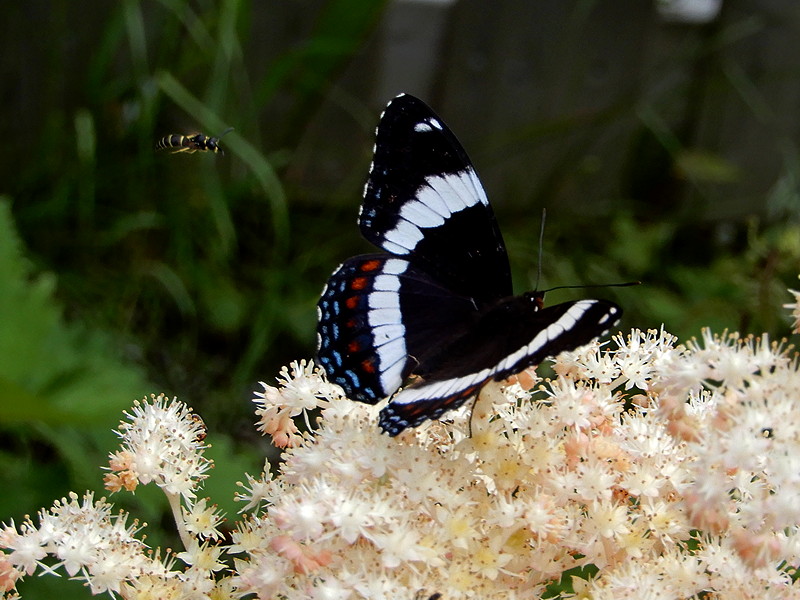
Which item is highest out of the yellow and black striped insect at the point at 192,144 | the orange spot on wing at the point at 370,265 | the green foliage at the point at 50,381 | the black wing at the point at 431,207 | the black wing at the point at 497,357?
the yellow and black striped insect at the point at 192,144

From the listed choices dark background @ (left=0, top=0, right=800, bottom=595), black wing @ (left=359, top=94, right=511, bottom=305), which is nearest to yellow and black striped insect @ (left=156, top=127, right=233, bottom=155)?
black wing @ (left=359, top=94, right=511, bottom=305)

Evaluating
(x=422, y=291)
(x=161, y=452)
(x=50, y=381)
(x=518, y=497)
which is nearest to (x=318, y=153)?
(x=50, y=381)

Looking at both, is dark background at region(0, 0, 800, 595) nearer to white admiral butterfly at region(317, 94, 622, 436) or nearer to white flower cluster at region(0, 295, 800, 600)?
white admiral butterfly at region(317, 94, 622, 436)

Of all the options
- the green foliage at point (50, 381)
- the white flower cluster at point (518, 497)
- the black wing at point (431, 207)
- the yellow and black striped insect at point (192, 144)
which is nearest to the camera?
the white flower cluster at point (518, 497)

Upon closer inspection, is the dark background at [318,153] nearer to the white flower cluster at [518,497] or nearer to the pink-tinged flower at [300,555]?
the white flower cluster at [518,497]

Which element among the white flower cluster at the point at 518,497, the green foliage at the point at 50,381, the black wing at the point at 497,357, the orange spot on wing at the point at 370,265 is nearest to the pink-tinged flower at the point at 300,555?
the white flower cluster at the point at 518,497

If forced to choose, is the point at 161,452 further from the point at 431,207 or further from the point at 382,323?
the point at 431,207

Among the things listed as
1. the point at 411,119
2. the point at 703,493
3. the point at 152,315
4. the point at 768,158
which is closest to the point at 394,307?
the point at 411,119

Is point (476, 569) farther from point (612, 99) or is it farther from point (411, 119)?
point (612, 99)
